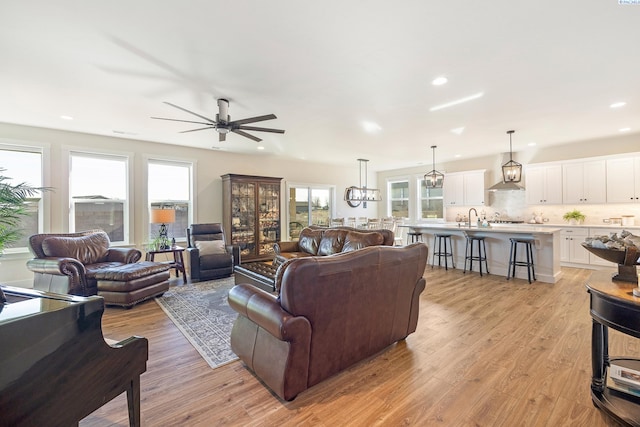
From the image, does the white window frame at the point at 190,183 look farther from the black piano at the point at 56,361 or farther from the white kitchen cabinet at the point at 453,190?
the white kitchen cabinet at the point at 453,190

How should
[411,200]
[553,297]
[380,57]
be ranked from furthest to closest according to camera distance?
[411,200]
[553,297]
[380,57]

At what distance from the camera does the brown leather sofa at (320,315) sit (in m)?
1.82

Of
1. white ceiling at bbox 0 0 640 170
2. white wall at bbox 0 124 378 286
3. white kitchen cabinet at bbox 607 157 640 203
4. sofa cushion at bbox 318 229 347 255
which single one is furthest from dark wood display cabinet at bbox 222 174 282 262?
white kitchen cabinet at bbox 607 157 640 203

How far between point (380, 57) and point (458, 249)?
469cm

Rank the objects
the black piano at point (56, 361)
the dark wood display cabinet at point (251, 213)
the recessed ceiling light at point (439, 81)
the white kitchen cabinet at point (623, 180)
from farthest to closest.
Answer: the dark wood display cabinet at point (251, 213) < the white kitchen cabinet at point (623, 180) < the recessed ceiling light at point (439, 81) < the black piano at point (56, 361)

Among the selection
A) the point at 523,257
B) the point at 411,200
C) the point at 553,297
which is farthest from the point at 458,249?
the point at 411,200

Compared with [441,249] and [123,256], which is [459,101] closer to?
[441,249]

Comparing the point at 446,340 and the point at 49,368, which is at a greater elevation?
the point at 49,368

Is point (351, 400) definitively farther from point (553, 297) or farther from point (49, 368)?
point (553, 297)

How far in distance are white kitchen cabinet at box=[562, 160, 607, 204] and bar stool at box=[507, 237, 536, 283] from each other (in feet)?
7.51

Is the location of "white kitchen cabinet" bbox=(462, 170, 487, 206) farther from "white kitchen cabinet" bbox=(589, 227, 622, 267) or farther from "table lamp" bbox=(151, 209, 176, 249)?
"table lamp" bbox=(151, 209, 176, 249)

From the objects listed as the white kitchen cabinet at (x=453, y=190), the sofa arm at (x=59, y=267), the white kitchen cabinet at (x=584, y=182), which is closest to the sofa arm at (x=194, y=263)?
the sofa arm at (x=59, y=267)

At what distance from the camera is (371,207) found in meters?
10.3

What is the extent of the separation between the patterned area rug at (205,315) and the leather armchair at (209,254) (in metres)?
0.20
